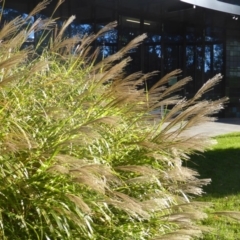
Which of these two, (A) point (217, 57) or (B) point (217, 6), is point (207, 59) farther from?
(B) point (217, 6)

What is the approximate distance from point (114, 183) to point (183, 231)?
435mm

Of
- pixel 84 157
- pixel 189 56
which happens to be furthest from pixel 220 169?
pixel 189 56

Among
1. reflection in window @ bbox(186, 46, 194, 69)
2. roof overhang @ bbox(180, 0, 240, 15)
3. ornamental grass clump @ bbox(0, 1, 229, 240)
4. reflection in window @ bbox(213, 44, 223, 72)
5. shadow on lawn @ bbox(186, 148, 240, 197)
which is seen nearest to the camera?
ornamental grass clump @ bbox(0, 1, 229, 240)

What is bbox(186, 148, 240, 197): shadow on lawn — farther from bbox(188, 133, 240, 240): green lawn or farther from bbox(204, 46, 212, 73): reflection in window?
bbox(204, 46, 212, 73): reflection in window

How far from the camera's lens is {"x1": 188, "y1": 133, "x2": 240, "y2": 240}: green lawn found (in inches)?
188

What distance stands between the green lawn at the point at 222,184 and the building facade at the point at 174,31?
19.6 ft

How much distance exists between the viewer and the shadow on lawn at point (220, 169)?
6.59 meters

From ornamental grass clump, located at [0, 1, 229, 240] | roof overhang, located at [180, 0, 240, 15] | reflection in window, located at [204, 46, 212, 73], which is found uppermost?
roof overhang, located at [180, 0, 240, 15]

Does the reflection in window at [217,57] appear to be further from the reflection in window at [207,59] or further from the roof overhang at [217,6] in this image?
the roof overhang at [217,6]

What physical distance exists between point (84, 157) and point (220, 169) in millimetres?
5568

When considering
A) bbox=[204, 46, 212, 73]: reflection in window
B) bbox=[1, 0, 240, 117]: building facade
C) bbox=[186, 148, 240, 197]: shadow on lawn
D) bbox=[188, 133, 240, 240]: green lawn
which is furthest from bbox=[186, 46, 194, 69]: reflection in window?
→ bbox=[186, 148, 240, 197]: shadow on lawn

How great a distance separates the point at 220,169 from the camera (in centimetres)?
790

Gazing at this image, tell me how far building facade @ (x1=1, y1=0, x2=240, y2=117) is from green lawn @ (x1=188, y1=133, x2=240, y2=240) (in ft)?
19.6

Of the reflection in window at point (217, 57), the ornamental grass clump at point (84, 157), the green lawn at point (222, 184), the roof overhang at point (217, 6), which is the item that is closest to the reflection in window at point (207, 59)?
the reflection in window at point (217, 57)
